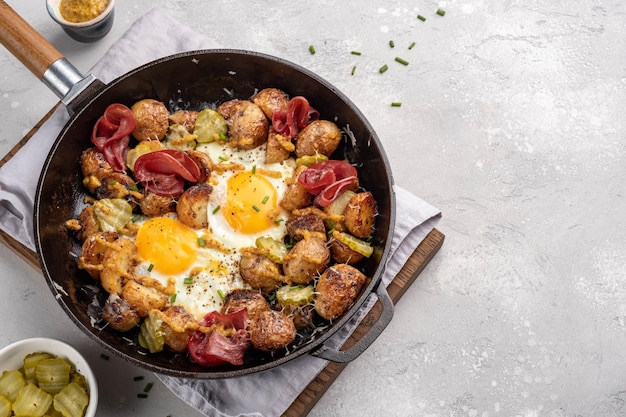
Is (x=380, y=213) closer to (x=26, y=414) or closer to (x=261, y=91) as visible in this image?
(x=261, y=91)

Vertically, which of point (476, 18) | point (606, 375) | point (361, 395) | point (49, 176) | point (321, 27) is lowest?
point (606, 375)

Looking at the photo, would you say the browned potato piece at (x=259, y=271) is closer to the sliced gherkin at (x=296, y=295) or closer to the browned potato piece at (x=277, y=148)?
the sliced gherkin at (x=296, y=295)

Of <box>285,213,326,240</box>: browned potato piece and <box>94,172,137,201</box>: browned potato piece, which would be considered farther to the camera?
<box>94,172,137,201</box>: browned potato piece

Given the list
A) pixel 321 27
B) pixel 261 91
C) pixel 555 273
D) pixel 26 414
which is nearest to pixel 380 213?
pixel 261 91

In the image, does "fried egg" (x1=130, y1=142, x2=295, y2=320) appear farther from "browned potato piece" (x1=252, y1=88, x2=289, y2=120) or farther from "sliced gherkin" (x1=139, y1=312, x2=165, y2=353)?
"browned potato piece" (x1=252, y1=88, x2=289, y2=120)

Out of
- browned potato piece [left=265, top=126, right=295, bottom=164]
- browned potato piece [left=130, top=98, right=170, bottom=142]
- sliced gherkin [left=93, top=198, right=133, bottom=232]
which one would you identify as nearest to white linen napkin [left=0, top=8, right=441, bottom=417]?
sliced gherkin [left=93, top=198, right=133, bottom=232]

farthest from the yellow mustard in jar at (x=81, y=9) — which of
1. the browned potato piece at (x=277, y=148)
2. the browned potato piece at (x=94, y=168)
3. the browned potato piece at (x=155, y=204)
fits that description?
the browned potato piece at (x=277, y=148)
